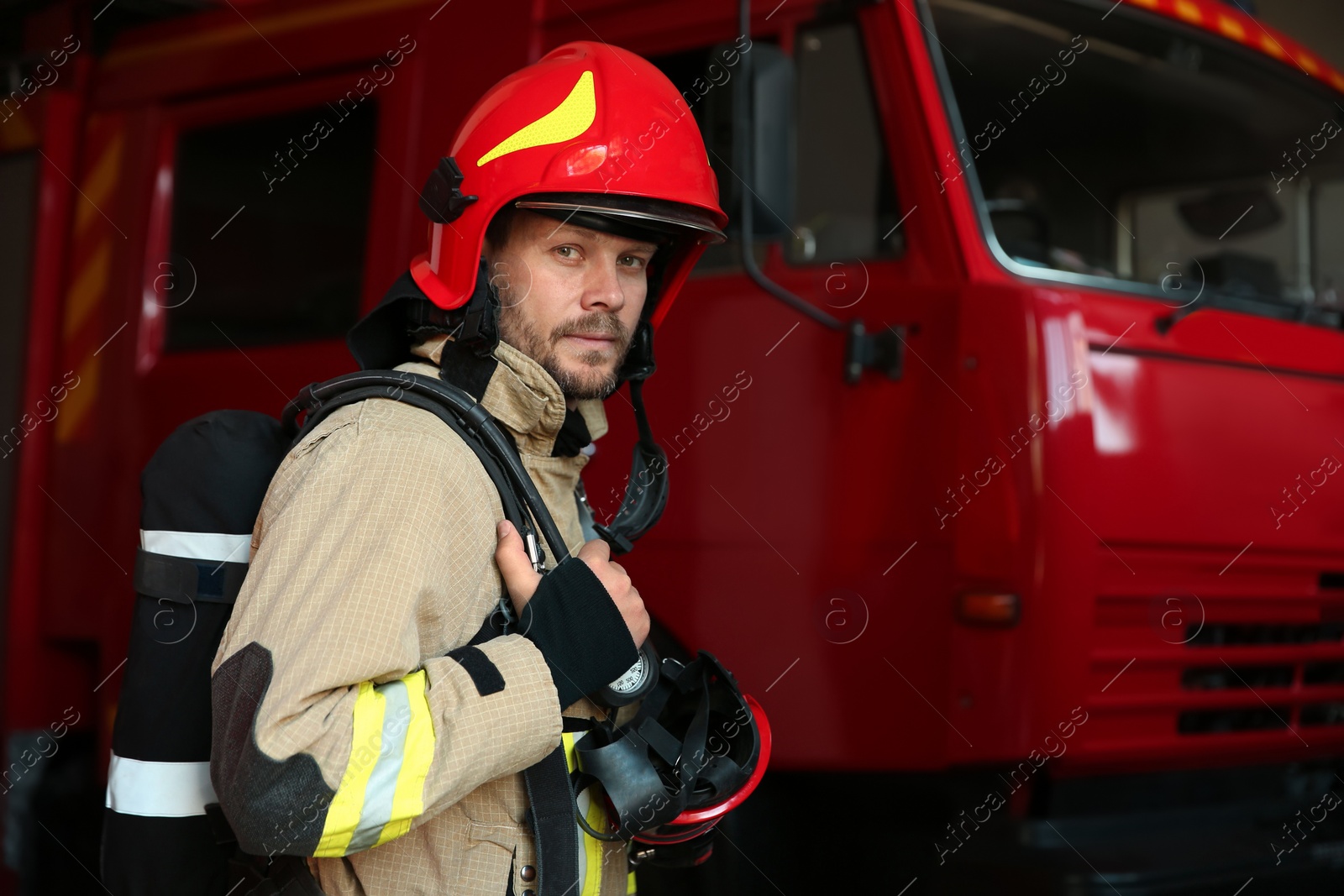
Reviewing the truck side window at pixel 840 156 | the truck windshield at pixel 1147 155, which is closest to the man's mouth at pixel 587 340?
the truck side window at pixel 840 156

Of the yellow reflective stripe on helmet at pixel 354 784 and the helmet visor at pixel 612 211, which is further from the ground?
the helmet visor at pixel 612 211

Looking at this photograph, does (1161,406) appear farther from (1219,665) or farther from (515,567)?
(515,567)

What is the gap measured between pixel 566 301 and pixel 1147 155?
248 centimetres

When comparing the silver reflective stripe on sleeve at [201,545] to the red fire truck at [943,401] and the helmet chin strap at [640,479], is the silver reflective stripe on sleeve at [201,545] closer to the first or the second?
the helmet chin strap at [640,479]

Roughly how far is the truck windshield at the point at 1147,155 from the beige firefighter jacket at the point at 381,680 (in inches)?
61.7

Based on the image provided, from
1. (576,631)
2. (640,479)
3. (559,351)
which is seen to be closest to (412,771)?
(576,631)

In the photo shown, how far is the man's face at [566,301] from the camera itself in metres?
1.81

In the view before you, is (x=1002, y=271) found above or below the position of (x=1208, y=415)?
above

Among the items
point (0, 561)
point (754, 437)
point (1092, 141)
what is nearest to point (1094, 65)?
point (1092, 141)

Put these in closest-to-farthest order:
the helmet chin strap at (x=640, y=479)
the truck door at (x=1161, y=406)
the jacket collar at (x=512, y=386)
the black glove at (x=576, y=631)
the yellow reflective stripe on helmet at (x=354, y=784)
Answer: the yellow reflective stripe on helmet at (x=354, y=784)
the black glove at (x=576, y=631)
the jacket collar at (x=512, y=386)
the helmet chin strap at (x=640, y=479)
the truck door at (x=1161, y=406)

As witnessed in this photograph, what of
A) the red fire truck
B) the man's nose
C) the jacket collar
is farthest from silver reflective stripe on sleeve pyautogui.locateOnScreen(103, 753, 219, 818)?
the red fire truck

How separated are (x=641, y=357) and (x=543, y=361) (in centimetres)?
43

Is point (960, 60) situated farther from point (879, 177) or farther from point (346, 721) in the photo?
point (346, 721)

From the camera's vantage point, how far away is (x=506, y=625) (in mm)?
1568
